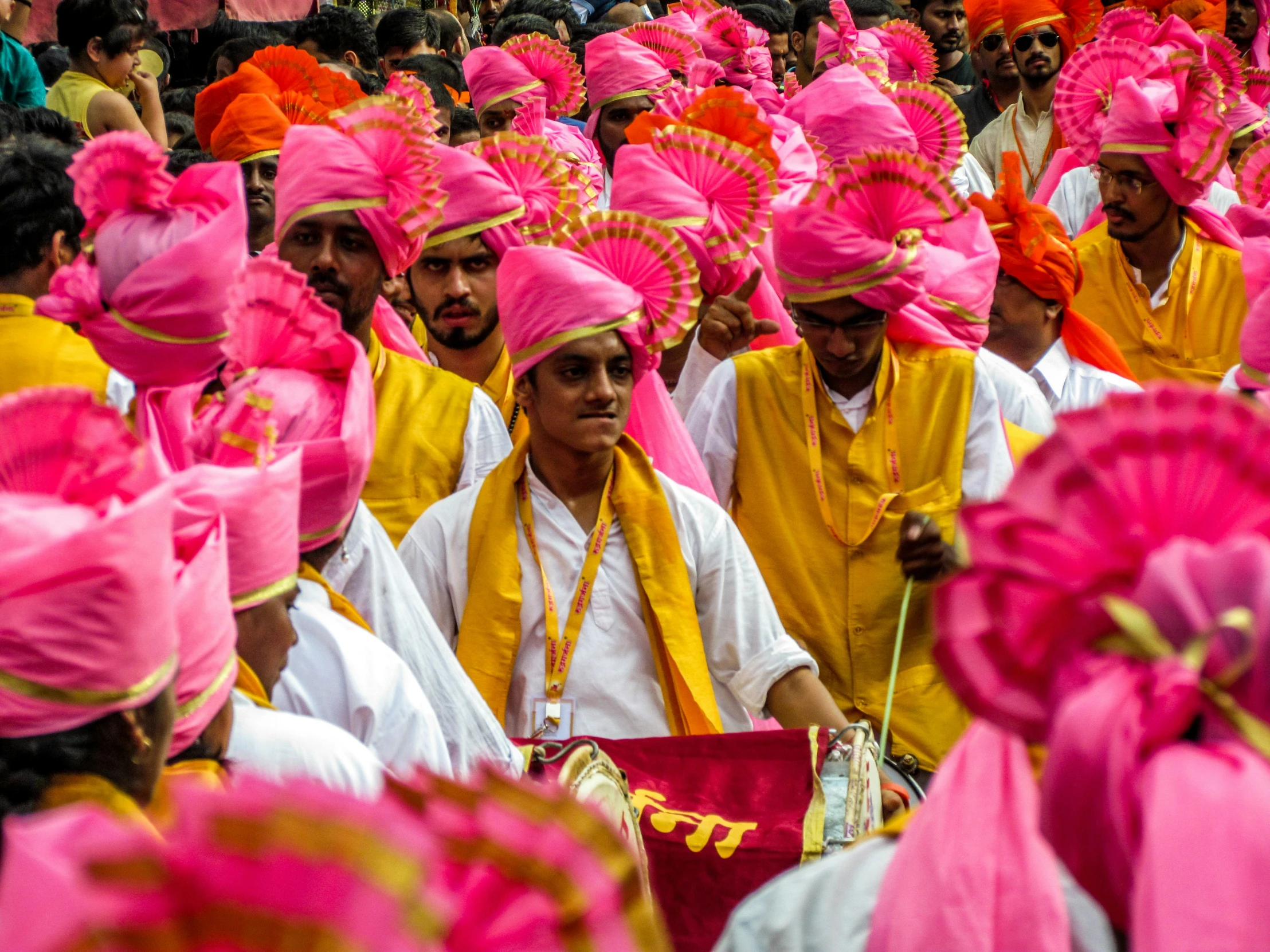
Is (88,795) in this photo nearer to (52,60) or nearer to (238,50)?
(238,50)

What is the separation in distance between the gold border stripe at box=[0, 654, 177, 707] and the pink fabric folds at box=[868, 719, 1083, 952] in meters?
0.88

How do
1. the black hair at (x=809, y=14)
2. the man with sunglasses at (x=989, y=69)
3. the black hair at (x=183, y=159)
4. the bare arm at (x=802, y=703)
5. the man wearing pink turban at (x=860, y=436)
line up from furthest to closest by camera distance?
the black hair at (x=809, y=14) < the man with sunglasses at (x=989, y=69) < the black hair at (x=183, y=159) < the man wearing pink turban at (x=860, y=436) < the bare arm at (x=802, y=703)

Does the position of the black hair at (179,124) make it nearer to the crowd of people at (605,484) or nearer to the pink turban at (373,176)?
the crowd of people at (605,484)

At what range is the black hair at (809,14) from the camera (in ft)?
41.0

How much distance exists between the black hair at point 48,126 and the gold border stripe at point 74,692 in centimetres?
420

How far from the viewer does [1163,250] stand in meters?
6.98

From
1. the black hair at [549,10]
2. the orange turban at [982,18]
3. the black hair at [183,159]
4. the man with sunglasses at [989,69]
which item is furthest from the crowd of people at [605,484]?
the black hair at [549,10]

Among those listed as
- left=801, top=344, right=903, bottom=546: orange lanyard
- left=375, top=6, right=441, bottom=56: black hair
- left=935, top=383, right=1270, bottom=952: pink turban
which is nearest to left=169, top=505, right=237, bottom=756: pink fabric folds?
left=935, top=383, right=1270, bottom=952: pink turban

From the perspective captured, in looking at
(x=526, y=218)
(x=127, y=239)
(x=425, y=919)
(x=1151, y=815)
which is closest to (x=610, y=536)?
(x=127, y=239)

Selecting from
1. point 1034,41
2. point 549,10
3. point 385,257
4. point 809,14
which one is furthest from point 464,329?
point 809,14

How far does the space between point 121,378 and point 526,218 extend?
1547 mm

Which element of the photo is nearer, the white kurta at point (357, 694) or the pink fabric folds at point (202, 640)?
the pink fabric folds at point (202, 640)

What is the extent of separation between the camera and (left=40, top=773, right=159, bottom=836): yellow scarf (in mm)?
1856

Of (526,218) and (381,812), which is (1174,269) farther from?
(381,812)
